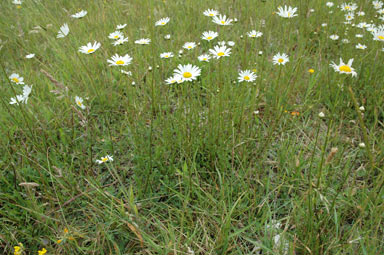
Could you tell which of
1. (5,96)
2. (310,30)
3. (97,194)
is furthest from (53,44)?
(310,30)

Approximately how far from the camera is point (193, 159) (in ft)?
4.52

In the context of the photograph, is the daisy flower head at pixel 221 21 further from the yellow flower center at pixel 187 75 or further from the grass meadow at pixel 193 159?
the yellow flower center at pixel 187 75

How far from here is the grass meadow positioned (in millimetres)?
1163

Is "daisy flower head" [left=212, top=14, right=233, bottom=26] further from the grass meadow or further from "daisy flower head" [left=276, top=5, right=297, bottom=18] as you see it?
"daisy flower head" [left=276, top=5, right=297, bottom=18]

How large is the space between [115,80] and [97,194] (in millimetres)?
1162

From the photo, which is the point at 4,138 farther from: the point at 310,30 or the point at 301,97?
the point at 310,30

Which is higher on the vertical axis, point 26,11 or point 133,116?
point 26,11

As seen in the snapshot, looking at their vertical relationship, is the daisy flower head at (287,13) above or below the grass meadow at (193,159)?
above

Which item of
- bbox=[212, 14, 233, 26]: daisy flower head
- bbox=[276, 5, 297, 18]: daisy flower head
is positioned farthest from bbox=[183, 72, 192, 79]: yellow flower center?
bbox=[276, 5, 297, 18]: daisy flower head

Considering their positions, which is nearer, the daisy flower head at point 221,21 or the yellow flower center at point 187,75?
the yellow flower center at point 187,75

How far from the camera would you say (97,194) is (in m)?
1.36

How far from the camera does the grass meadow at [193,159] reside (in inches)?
45.8

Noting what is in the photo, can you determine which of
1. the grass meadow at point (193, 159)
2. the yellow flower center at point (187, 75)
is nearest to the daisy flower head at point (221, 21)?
the grass meadow at point (193, 159)

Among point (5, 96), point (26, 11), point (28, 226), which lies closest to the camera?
point (28, 226)
